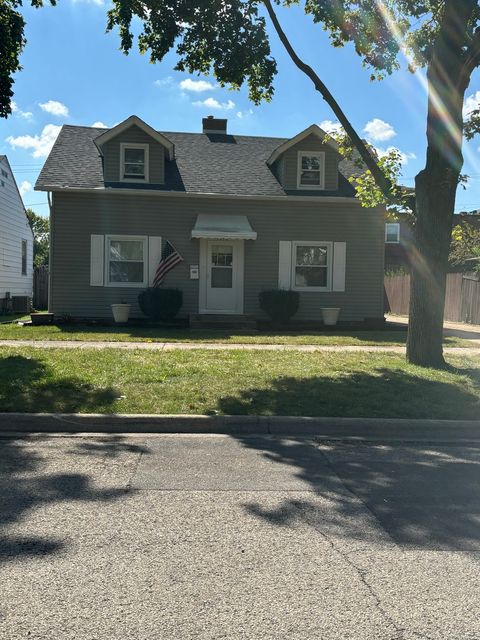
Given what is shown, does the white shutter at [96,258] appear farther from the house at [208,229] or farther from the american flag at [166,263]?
the american flag at [166,263]

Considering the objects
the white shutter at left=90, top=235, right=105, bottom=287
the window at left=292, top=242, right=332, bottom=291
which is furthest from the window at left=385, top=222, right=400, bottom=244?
the white shutter at left=90, top=235, right=105, bottom=287

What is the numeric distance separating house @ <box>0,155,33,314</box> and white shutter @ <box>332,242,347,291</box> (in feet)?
44.4

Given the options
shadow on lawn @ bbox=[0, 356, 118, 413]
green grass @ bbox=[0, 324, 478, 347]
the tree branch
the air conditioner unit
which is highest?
the tree branch

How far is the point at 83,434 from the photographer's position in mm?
6055

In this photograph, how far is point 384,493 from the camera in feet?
14.6

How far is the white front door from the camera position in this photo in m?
16.6

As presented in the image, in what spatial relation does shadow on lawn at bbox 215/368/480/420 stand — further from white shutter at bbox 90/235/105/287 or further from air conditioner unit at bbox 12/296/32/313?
air conditioner unit at bbox 12/296/32/313

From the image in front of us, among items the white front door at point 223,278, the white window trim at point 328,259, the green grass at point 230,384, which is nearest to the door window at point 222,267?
the white front door at point 223,278

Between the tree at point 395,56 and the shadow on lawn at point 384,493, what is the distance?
4350 mm

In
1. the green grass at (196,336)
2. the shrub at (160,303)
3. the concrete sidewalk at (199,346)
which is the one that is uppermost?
the shrub at (160,303)

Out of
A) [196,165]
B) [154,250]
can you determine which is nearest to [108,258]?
[154,250]

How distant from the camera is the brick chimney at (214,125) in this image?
808 inches

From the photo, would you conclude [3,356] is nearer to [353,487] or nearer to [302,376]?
[302,376]

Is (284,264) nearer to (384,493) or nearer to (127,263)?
(127,263)
